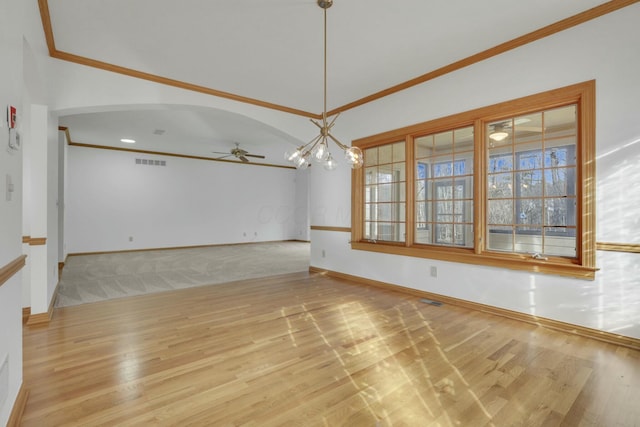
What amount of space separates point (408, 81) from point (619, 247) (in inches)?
117

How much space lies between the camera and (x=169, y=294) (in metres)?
4.29

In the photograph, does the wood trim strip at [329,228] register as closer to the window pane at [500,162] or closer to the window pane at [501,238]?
the window pane at [501,238]

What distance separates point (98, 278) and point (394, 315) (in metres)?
4.92

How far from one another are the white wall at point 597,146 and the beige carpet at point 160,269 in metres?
3.35

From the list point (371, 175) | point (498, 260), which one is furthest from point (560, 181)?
point (371, 175)

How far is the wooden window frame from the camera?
2840mm

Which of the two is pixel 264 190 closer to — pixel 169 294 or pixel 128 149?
pixel 128 149

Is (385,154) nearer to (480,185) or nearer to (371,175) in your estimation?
(371,175)

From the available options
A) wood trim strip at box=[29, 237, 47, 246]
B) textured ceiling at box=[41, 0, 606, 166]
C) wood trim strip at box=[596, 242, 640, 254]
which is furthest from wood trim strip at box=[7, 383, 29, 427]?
wood trim strip at box=[596, 242, 640, 254]

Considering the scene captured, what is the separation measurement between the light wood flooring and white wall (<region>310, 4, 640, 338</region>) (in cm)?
32

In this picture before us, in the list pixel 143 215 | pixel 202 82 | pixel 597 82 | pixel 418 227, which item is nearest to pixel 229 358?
pixel 418 227

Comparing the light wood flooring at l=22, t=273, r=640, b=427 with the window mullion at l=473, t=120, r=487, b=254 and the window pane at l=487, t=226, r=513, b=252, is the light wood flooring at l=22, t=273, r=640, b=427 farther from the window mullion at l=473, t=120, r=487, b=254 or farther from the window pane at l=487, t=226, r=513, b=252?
the window pane at l=487, t=226, r=513, b=252

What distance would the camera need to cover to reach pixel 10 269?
157 centimetres

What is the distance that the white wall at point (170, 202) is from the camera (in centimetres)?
796
